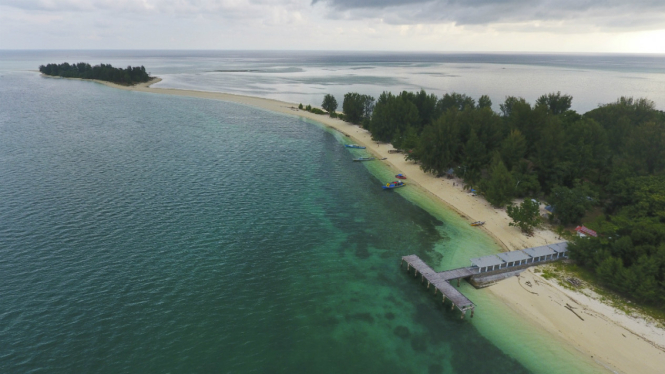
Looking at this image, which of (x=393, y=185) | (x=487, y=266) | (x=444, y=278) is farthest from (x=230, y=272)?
(x=393, y=185)

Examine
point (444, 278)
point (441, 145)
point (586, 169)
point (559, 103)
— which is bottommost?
point (444, 278)

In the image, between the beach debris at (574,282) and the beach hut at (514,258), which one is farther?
the beach hut at (514,258)

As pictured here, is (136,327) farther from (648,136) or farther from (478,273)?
(648,136)

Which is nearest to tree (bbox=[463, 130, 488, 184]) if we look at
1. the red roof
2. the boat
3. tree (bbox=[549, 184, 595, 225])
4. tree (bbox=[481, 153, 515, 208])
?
tree (bbox=[481, 153, 515, 208])

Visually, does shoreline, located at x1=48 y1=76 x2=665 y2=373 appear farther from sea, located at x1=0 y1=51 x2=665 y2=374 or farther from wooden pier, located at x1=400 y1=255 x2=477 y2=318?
wooden pier, located at x1=400 y1=255 x2=477 y2=318

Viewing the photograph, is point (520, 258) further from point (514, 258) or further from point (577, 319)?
point (577, 319)

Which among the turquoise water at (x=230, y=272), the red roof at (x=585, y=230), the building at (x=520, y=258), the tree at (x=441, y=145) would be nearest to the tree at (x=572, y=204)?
the red roof at (x=585, y=230)

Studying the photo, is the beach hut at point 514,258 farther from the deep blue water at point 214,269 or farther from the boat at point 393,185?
the boat at point 393,185
